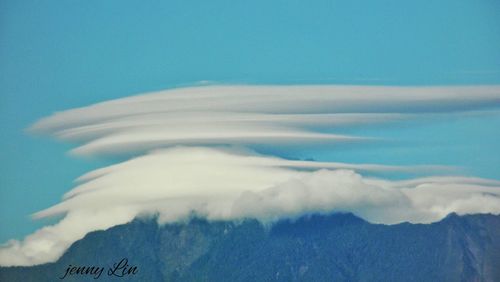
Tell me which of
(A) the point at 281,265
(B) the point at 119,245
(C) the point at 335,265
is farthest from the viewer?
(A) the point at 281,265

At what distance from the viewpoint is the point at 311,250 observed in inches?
A: 1109

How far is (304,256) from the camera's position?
93.1 ft

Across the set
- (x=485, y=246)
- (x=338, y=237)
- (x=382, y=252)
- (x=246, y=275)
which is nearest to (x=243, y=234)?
(x=246, y=275)

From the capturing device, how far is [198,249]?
31.2 m

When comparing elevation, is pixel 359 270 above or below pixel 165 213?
below

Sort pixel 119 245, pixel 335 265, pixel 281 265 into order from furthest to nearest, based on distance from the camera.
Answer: pixel 281 265
pixel 335 265
pixel 119 245

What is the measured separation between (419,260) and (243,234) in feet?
23.6

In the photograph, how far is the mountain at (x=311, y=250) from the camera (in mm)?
26438

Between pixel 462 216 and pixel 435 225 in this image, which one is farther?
pixel 435 225

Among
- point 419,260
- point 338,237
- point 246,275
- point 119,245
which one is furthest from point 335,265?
point 119,245

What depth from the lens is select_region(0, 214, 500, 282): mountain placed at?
26.4m

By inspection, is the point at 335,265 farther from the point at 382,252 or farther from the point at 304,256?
the point at 382,252

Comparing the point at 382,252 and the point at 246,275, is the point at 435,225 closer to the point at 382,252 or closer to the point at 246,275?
the point at 382,252

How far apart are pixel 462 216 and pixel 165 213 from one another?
30.6 ft
